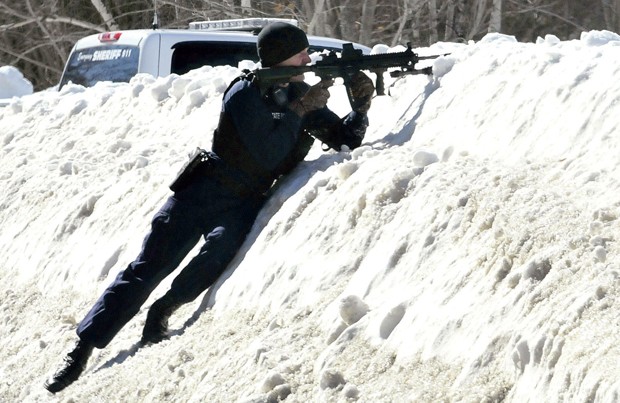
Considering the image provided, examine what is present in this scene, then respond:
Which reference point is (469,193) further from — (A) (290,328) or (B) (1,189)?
(B) (1,189)

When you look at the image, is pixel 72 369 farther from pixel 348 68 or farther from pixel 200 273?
pixel 348 68

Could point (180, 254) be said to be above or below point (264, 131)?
below

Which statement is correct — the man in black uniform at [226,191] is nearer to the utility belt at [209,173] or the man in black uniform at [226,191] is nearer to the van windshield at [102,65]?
the utility belt at [209,173]

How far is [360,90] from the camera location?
7098 millimetres

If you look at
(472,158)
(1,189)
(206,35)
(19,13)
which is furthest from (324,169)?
(19,13)

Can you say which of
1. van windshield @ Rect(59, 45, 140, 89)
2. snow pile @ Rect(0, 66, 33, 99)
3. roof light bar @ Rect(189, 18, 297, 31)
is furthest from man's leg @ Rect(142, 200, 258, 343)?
snow pile @ Rect(0, 66, 33, 99)

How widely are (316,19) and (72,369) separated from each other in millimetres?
13257

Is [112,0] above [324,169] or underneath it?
underneath

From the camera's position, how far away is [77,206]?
924 cm

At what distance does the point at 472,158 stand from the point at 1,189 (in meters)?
5.00

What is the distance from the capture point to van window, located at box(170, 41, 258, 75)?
1180 centimetres

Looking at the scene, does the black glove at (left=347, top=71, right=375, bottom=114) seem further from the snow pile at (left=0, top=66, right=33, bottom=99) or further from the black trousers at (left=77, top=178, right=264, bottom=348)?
the snow pile at (left=0, top=66, right=33, bottom=99)

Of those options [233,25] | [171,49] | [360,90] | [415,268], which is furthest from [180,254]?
[233,25]

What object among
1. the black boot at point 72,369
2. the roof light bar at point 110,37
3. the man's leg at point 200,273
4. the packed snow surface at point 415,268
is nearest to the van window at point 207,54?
the roof light bar at point 110,37
